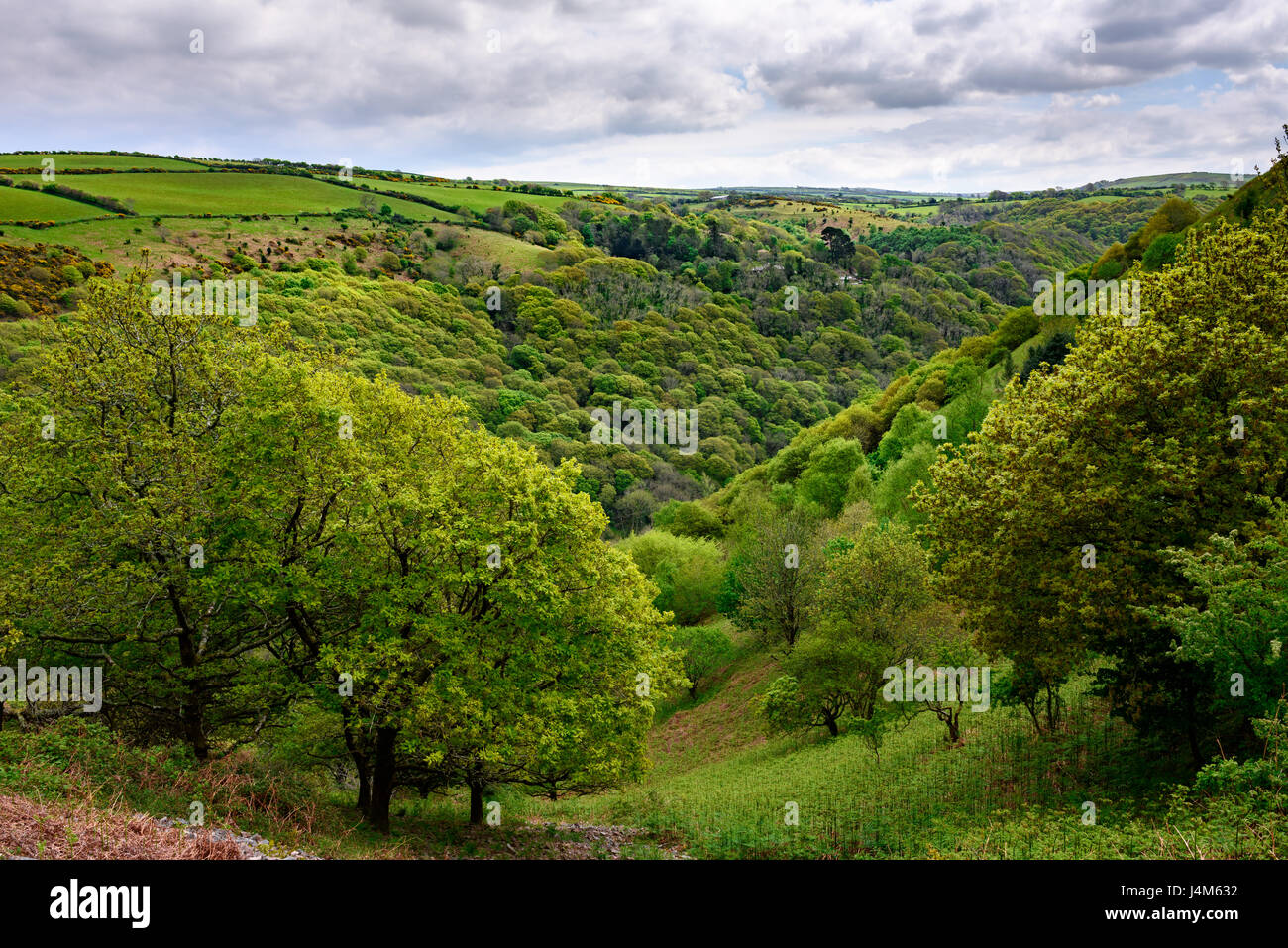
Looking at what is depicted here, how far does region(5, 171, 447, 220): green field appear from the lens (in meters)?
153

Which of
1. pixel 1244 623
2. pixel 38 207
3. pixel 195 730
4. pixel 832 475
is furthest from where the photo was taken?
pixel 38 207

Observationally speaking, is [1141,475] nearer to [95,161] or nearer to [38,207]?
[38,207]

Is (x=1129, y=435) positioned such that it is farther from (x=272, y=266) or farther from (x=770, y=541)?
(x=272, y=266)

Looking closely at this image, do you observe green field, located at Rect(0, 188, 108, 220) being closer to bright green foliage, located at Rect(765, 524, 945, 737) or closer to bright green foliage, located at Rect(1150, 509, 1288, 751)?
bright green foliage, located at Rect(765, 524, 945, 737)

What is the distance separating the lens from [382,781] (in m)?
19.0

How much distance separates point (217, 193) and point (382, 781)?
634ft

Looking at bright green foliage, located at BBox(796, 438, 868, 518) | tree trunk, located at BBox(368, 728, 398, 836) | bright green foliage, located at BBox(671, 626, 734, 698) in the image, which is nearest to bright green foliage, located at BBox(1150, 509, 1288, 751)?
tree trunk, located at BBox(368, 728, 398, 836)

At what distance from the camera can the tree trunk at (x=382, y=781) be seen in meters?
18.7

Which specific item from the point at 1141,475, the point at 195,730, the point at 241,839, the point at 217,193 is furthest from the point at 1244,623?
the point at 217,193

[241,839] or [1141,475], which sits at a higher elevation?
[1141,475]

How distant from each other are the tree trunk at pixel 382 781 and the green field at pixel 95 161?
190661mm

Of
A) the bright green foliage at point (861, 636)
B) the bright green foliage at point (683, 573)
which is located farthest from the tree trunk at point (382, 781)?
the bright green foliage at point (683, 573)

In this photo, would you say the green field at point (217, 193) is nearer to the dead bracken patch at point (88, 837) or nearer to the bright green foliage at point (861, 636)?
the bright green foliage at point (861, 636)

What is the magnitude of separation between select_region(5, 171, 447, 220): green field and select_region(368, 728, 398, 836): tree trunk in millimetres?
166418
